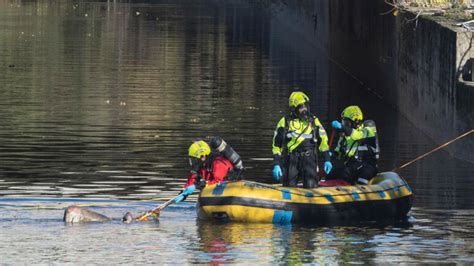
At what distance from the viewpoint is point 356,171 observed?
24891mm

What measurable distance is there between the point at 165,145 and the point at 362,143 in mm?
9722

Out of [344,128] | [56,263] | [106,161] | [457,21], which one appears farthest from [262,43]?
[56,263]

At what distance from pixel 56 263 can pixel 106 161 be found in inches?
451

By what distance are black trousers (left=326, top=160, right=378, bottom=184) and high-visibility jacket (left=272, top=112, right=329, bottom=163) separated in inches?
45.2

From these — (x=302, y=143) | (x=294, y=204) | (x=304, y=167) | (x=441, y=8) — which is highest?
(x=441, y=8)

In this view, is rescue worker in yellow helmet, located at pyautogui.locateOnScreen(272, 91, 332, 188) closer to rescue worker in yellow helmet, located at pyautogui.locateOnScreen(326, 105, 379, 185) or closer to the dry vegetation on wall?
rescue worker in yellow helmet, located at pyautogui.locateOnScreen(326, 105, 379, 185)

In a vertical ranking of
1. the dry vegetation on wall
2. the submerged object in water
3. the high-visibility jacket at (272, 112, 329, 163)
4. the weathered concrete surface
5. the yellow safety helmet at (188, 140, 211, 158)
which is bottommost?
the submerged object in water

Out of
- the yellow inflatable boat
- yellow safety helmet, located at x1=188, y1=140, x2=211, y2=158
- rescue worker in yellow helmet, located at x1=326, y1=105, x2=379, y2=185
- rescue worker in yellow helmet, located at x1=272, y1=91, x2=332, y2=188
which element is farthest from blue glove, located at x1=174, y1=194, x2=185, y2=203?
rescue worker in yellow helmet, located at x1=326, y1=105, x2=379, y2=185

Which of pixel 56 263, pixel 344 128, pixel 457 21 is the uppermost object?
pixel 457 21

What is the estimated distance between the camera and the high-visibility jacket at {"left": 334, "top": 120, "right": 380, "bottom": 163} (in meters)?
24.6

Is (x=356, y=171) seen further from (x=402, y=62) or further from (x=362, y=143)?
(x=402, y=62)

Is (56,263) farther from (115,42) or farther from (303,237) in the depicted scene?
(115,42)

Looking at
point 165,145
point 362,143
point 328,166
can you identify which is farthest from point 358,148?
point 165,145

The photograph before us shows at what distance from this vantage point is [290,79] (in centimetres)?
5341
